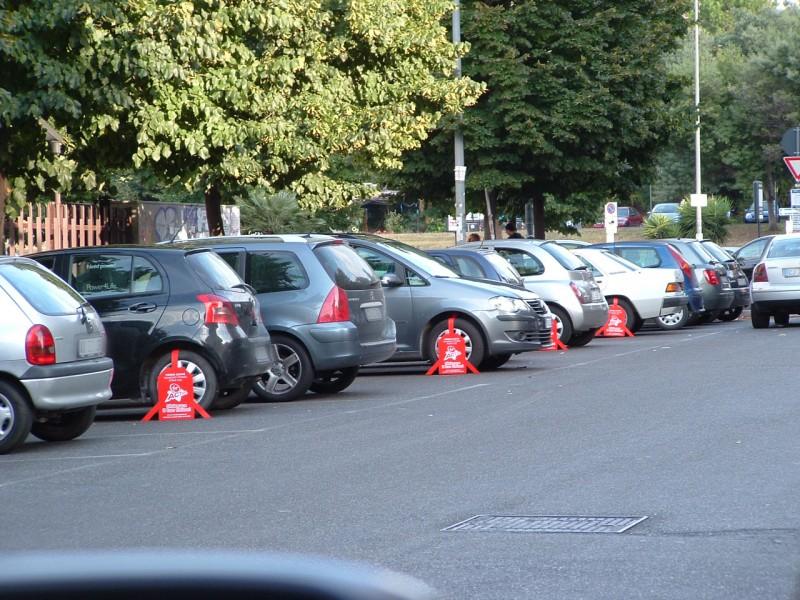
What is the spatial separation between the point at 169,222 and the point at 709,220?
1632 inches

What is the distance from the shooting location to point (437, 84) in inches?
1124

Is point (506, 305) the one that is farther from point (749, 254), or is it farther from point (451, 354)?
point (749, 254)

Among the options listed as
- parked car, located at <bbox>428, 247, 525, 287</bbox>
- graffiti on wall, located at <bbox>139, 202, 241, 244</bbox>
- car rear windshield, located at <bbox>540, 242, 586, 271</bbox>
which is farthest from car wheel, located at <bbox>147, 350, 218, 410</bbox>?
graffiti on wall, located at <bbox>139, 202, 241, 244</bbox>

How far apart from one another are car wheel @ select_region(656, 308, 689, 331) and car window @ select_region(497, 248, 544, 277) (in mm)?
5079

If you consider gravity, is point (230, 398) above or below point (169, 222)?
below

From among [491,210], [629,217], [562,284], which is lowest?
[562,284]

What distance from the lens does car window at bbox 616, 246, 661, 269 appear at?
27.3 meters

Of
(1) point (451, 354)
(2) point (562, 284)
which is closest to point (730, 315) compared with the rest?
(2) point (562, 284)

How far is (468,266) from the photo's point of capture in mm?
20797

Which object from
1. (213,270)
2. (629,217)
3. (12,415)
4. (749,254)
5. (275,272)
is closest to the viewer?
(12,415)

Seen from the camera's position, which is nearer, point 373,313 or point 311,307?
point 311,307

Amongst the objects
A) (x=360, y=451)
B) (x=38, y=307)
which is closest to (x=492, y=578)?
(x=360, y=451)

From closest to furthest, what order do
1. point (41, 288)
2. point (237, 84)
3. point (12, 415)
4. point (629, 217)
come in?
point (12, 415), point (41, 288), point (237, 84), point (629, 217)

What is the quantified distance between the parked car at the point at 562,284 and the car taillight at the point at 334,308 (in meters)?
6.88
